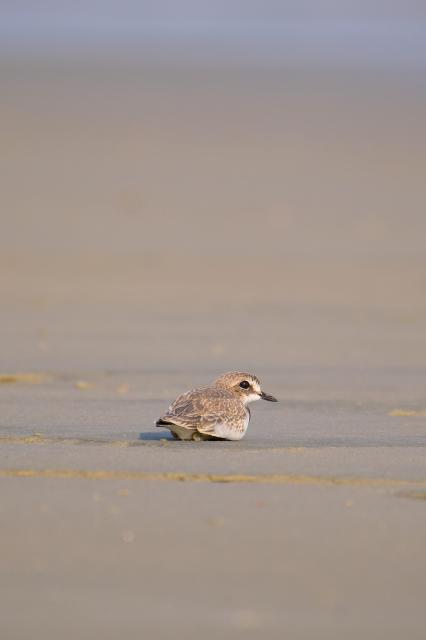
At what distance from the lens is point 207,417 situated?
319 inches

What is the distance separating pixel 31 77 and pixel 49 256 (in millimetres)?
13393

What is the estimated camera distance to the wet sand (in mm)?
5480

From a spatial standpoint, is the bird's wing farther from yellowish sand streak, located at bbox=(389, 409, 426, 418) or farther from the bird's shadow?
yellowish sand streak, located at bbox=(389, 409, 426, 418)

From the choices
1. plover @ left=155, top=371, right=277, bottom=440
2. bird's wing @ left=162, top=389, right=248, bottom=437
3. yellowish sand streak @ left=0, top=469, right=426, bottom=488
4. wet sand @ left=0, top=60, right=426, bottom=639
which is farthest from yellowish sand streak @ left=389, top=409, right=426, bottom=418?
yellowish sand streak @ left=0, top=469, right=426, bottom=488

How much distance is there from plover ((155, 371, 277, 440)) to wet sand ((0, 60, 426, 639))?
15 centimetres

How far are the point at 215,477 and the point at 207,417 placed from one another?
3.57ft

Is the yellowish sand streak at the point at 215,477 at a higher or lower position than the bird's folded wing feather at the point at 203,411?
lower

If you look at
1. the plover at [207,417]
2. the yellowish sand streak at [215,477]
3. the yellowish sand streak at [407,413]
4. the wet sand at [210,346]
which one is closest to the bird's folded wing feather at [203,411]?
the plover at [207,417]

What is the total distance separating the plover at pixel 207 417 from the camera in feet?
26.4

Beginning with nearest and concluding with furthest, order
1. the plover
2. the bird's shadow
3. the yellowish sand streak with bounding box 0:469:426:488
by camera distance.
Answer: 1. the yellowish sand streak with bounding box 0:469:426:488
2. the plover
3. the bird's shadow

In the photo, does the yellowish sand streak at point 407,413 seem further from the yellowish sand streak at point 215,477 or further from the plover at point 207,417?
the yellowish sand streak at point 215,477

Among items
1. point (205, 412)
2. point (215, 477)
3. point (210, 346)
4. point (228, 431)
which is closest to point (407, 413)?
point (228, 431)

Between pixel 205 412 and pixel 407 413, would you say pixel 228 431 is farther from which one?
pixel 407 413

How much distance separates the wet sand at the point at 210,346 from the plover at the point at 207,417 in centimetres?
15
